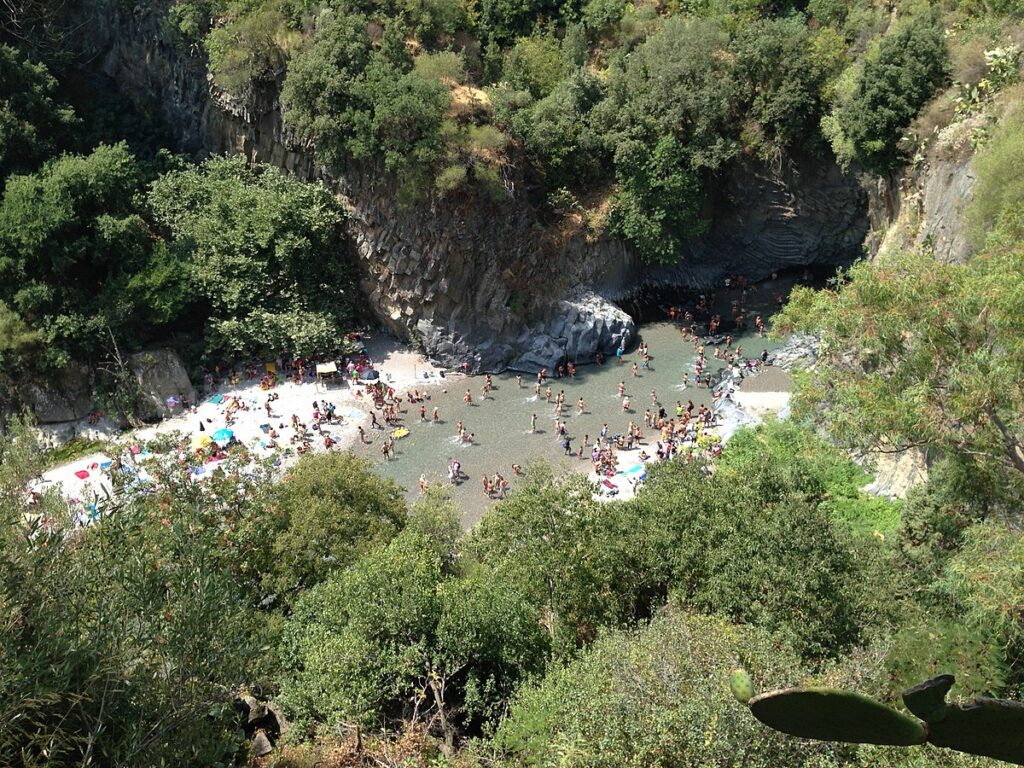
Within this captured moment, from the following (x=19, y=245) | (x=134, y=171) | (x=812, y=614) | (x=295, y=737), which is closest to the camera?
(x=295, y=737)

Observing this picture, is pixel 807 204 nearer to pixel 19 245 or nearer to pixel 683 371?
pixel 683 371

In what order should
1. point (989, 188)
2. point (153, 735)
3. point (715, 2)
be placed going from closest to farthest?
point (153, 735), point (989, 188), point (715, 2)

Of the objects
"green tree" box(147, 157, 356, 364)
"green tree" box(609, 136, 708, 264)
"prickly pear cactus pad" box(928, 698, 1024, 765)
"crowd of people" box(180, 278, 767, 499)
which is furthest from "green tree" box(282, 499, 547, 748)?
"green tree" box(609, 136, 708, 264)

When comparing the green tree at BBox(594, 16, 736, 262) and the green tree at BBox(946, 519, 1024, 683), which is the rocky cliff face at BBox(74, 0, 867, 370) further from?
the green tree at BBox(946, 519, 1024, 683)

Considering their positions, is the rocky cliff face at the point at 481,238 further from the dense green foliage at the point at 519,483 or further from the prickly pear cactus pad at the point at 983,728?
the prickly pear cactus pad at the point at 983,728

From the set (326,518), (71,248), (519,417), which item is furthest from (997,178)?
(71,248)

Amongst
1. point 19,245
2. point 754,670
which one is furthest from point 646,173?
point 754,670

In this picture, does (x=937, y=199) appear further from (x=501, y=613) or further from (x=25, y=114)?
(x=25, y=114)
